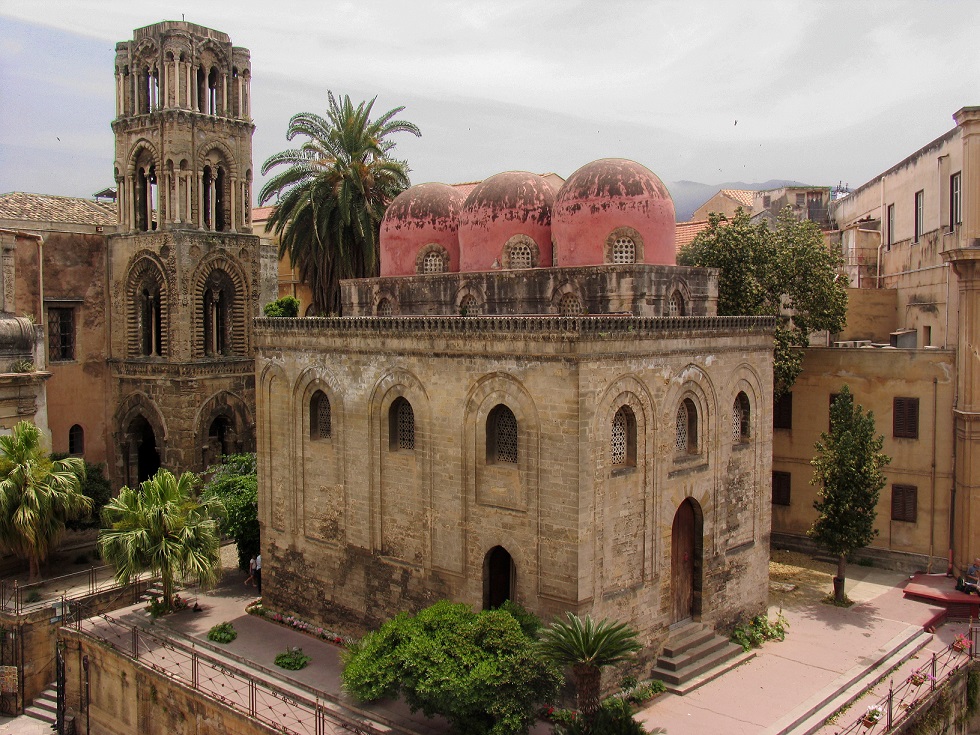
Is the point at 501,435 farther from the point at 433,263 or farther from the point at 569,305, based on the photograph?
the point at 433,263

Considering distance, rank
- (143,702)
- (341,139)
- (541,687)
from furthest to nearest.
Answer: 1. (341,139)
2. (143,702)
3. (541,687)

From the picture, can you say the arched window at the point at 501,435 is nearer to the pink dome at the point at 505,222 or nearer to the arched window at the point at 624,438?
the arched window at the point at 624,438

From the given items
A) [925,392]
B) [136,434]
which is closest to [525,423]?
[925,392]

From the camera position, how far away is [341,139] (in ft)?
90.4

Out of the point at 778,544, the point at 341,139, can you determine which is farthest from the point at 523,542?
the point at 341,139

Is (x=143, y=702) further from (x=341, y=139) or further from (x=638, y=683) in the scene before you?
(x=341, y=139)

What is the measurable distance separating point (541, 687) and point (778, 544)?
13714mm

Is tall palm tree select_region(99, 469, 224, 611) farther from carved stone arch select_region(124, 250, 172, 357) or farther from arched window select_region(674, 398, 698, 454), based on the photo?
arched window select_region(674, 398, 698, 454)

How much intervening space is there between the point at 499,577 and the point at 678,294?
23.8 feet

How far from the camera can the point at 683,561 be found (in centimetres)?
1747

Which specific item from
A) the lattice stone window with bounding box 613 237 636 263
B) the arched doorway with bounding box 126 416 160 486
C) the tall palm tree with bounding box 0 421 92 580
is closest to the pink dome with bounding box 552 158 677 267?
the lattice stone window with bounding box 613 237 636 263

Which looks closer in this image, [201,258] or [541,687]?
[541,687]

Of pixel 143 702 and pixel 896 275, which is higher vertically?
pixel 896 275

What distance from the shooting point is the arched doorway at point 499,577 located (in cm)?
1616
